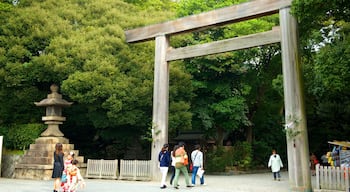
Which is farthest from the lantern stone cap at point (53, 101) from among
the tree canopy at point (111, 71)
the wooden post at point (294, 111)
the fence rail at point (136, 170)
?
the wooden post at point (294, 111)

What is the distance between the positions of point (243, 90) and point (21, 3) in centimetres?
1326

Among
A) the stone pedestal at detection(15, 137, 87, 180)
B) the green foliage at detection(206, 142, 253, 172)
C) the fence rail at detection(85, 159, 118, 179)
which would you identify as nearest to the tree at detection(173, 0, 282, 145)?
the green foliage at detection(206, 142, 253, 172)

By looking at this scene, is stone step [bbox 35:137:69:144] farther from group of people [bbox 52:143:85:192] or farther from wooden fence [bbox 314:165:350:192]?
wooden fence [bbox 314:165:350:192]

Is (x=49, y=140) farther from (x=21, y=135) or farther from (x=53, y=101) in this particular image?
(x=21, y=135)

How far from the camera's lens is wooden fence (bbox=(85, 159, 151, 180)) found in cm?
1423

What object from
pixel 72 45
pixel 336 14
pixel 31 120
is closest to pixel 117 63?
pixel 72 45

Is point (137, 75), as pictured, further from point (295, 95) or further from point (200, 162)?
point (295, 95)

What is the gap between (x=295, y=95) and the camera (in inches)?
441

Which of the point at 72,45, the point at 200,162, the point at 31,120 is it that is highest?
the point at 72,45

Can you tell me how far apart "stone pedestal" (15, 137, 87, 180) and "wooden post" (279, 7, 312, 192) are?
373 inches

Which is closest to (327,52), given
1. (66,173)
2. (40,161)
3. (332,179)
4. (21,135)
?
(332,179)

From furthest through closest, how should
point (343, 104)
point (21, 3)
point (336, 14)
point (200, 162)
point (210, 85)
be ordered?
point (343, 104) → point (210, 85) → point (21, 3) → point (200, 162) → point (336, 14)

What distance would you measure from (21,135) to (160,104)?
799 cm

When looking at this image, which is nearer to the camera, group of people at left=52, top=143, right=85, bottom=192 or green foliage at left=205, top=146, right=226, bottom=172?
group of people at left=52, top=143, right=85, bottom=192
